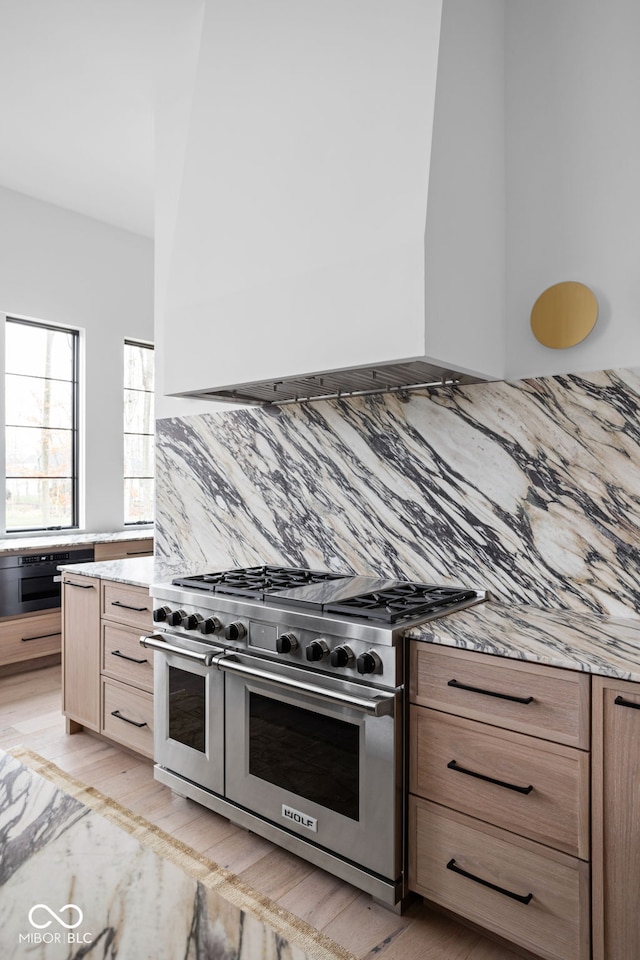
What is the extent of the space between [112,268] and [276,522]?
129 inches

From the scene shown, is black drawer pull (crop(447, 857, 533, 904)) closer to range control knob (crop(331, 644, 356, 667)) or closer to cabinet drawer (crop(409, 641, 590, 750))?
cabinet drawer (crop(409, 641, 590, 750))

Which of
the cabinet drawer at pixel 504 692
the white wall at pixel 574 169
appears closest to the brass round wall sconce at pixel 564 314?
the white wall at pixel 574 169

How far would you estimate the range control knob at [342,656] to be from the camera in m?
1.89

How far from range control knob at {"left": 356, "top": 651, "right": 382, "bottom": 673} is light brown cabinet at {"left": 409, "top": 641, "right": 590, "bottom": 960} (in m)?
0.11

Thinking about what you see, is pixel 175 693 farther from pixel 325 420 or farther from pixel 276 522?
pixel 325 420

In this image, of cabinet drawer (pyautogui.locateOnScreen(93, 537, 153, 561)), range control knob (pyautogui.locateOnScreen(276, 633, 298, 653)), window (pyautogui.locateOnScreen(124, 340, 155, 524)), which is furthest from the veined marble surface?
window (pyautogui.locateOnScreen(124, 340, 155, 524))

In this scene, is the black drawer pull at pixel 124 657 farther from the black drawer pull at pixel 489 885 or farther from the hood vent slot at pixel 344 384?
the black drawer pull at pixel 489 885

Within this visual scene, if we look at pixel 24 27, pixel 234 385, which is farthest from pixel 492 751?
pixel 24 27

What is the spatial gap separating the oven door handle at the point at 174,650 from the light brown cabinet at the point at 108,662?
0.17 meters

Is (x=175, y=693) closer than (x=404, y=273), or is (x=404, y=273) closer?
(x=404, y=273)

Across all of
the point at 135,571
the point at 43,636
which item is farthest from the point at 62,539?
the point at 135,571

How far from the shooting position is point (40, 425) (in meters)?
4.79

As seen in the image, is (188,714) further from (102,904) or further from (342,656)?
(102,904)

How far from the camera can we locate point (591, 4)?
210 centimetres
